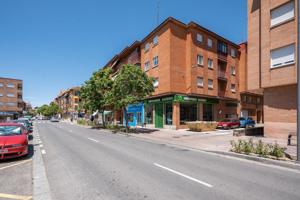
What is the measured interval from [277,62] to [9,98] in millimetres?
79263

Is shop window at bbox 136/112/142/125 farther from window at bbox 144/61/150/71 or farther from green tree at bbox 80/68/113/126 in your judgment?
window at bbox 144/61/150/71

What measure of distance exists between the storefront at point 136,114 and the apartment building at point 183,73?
142 centimetres

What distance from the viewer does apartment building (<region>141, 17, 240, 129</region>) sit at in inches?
1025

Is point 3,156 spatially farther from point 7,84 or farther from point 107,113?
point 7,84

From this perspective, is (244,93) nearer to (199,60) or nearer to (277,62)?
(199,60)

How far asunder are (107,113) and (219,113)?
27.4m

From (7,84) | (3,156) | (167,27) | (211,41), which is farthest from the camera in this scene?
(7,84)

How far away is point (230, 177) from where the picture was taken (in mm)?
6328

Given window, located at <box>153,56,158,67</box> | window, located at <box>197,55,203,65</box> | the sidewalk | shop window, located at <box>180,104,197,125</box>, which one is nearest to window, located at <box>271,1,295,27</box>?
the sidewalk

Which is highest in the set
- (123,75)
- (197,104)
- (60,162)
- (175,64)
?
(175,64)

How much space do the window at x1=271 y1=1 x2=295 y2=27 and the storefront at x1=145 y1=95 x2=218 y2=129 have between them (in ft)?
42.7

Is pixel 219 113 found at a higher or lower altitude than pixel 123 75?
lower

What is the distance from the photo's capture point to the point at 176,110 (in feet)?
83.5

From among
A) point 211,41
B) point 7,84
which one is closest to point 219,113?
point 211,41
